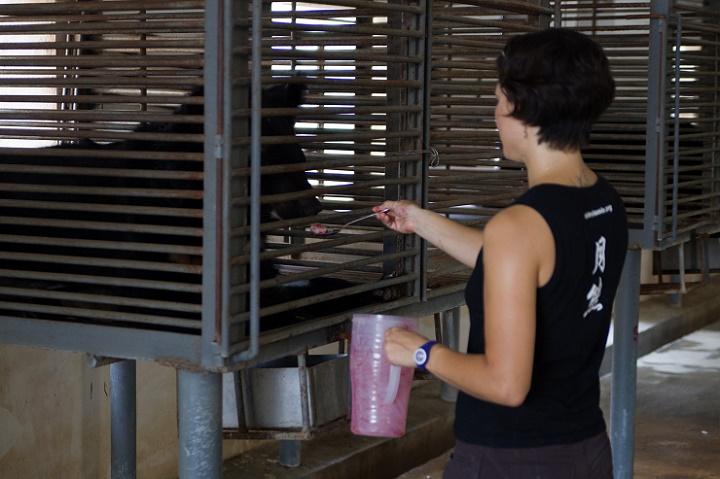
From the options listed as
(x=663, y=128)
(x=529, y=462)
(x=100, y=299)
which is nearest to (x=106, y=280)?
(x=100, y=299)

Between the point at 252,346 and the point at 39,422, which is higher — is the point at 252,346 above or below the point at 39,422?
above

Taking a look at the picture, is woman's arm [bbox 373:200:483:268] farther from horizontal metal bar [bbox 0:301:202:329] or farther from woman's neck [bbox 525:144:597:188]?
horizontal metal bar [bbox 0:301:202:329]

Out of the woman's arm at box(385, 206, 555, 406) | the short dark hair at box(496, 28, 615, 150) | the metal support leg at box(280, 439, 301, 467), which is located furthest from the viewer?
the metal support leg at box(280, 439, 301, 467)

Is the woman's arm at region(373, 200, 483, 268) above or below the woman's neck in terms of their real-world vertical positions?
below

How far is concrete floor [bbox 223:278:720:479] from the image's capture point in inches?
205

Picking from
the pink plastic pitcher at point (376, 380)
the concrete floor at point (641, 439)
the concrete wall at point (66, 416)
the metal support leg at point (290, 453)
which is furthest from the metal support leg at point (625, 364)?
the pink plastic pitcher at point (376, 380)

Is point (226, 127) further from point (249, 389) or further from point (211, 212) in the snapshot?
point (249, 389)

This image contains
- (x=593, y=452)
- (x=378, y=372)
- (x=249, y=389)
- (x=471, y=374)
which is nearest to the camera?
(x=471, y=374)

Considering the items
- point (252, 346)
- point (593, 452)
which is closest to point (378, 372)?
point (252, 346)

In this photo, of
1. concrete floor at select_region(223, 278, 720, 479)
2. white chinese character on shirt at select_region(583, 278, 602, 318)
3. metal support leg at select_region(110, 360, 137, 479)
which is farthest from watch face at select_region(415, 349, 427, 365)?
concrete floor at select_region(223, 278, 720, 479)

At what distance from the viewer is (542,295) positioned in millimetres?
1800

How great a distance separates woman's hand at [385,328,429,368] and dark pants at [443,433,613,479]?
195 mm

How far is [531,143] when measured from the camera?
6.25ft

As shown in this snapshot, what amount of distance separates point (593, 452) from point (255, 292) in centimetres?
74
